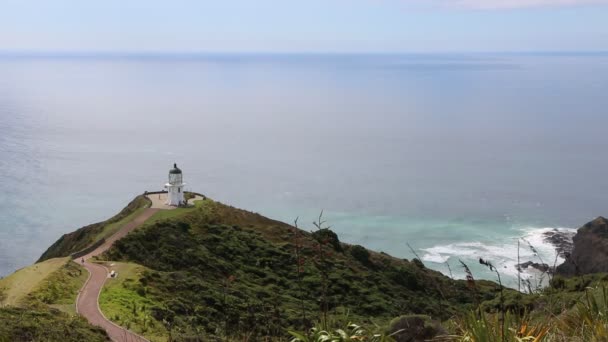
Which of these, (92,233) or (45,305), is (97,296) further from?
(92,233)

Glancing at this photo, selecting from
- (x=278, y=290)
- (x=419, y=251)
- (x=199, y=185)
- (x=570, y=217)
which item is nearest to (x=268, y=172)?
(x=199, y=185)

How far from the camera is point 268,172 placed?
9106 centimetres

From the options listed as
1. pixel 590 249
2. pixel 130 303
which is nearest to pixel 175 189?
pixel 130 303

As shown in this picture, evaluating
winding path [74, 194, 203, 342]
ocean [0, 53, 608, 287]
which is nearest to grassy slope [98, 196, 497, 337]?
winding path [74, 194, 203, 342]

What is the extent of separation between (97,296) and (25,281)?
4023mm

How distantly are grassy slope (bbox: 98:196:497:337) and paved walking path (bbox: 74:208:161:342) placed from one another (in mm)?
1150

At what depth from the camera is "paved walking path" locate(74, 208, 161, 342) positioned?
19938 millimetres

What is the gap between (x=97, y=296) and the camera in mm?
25031

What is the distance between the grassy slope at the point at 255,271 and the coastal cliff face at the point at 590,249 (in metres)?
9.60

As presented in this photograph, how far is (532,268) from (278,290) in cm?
3012

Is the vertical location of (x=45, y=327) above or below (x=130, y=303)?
above

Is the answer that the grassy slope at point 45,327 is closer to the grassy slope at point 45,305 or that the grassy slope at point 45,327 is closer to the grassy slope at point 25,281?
the grassy slope at point 45,305

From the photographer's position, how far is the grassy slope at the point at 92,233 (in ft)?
129

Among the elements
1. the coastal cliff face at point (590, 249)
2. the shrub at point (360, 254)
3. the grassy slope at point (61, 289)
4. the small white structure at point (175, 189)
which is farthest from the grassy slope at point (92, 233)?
the coastal cliff face at point (590, 249)
